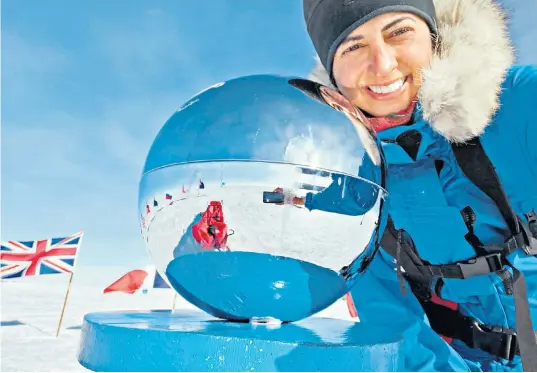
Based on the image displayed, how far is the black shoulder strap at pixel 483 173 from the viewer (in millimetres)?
1753

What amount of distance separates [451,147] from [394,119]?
269 mm

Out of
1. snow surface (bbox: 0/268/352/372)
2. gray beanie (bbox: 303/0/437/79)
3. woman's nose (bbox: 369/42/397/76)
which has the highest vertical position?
gray beanie (bbox: 303/0/437/79)

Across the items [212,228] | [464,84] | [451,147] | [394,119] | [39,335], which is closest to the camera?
[212,228]

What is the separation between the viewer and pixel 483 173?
176 centimetres

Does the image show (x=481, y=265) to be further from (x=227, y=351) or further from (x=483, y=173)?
(x=227, y=351)

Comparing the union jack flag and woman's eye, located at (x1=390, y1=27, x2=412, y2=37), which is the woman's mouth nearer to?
woman's eye, located at (x1=390, y1=27, x2=412, y2=37)

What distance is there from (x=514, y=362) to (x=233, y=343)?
185 cm

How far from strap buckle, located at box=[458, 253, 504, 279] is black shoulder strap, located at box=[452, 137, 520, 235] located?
0.47 ft

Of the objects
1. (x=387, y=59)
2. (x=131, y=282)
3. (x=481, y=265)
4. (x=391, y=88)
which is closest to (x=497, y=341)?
(x=481, y=265)

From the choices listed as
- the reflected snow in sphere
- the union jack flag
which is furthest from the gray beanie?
the union jack flag

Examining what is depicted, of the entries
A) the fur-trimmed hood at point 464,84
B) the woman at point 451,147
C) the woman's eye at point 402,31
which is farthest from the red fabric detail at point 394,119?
the woman's eye at point 402,31

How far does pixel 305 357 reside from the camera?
3.20 feet

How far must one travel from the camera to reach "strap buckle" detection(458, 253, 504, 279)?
187 cm

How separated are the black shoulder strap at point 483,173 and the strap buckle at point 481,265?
14cm
